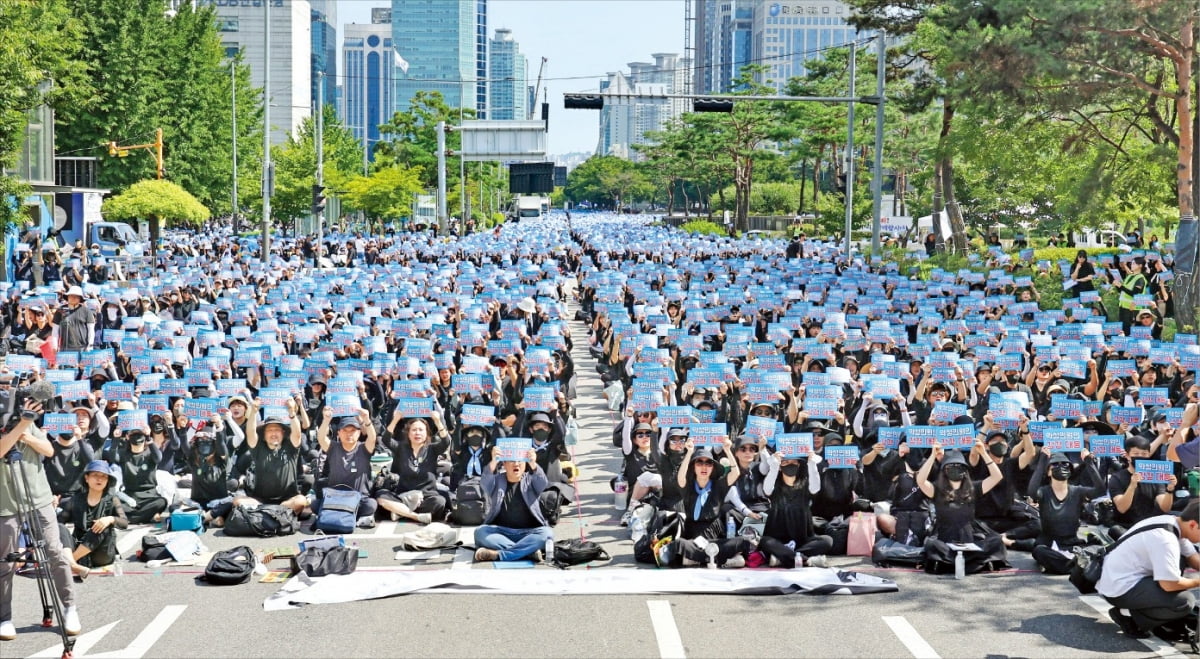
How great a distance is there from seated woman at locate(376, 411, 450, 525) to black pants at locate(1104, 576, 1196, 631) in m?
7.15

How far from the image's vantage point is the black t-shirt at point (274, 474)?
15.2m

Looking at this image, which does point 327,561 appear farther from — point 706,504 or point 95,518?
point 706,504

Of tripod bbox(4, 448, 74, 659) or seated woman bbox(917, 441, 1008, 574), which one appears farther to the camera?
seated woman bbox(917, 441, 1008, 574)

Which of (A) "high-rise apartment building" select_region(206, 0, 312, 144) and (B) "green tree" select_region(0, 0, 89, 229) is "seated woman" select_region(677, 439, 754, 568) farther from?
(A) "high-rise apartment building" select_region(206, 0, 312, 144)

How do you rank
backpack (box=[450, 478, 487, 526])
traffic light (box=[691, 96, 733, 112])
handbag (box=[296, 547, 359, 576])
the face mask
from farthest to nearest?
traffic light (box=[691, 96, 733, 112]) → backpack (box=[450, 478, 487, 526]) → the face mask → handbag (box=[296, 547, 359, 576])

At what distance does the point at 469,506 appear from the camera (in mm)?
14953

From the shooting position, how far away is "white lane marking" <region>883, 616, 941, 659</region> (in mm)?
10422

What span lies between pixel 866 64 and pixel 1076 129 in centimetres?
2515

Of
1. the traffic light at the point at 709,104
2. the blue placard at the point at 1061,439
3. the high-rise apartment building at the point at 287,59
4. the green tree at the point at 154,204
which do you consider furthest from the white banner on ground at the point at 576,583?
the high-rise apartment building at the point at 287,59

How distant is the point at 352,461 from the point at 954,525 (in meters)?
6.07

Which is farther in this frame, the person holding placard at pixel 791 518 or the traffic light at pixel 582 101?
the traffic light at pixel 582 101

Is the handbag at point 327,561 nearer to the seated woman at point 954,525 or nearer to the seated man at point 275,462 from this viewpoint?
the seated man at point 275,462

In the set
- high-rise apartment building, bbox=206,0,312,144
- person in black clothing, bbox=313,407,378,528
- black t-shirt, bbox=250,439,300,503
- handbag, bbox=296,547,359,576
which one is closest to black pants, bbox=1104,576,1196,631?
handbag, bbox=296,547,359,576

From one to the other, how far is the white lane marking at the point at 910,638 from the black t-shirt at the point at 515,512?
353 cm
